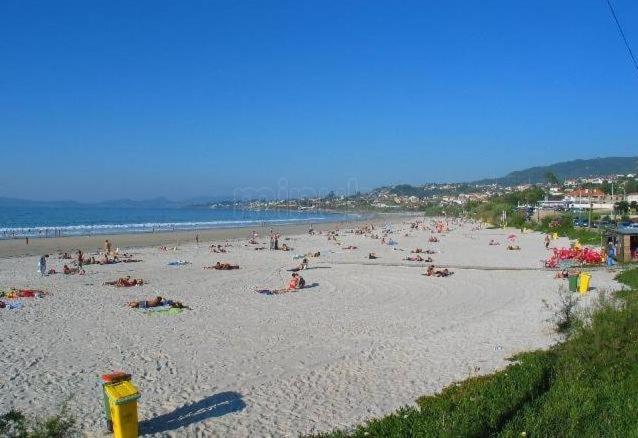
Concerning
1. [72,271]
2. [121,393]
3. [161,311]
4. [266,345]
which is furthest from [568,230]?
[121,393]

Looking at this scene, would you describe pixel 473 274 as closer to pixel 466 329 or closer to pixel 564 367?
pixel 466 329

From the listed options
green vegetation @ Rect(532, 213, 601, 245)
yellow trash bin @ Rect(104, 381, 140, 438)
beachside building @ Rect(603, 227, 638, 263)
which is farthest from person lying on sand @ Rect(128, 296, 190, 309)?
green vegetation @ Rect(532, 213, 601, 245)

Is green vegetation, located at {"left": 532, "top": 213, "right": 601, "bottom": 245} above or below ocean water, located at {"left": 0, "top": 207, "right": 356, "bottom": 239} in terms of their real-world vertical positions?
below

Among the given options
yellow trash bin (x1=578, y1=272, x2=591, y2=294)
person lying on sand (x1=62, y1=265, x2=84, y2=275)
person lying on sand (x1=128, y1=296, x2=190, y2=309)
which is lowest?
yellow trash bin (x1=578, y1=272, x2=591, y2=294)

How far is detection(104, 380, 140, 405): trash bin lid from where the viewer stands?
5.86 meters

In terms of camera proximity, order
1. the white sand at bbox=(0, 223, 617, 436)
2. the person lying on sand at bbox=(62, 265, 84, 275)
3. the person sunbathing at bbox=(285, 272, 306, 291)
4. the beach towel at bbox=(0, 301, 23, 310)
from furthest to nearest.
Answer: the person lying on sand at bbox=(62, 265, 84, 275) < the person sunbathing at bbox=(285, 272, 306, 291) < the beach towel at bbox=(0, 301, 23, 310) < the white sand at bbox=(0, 223, 617, 436)

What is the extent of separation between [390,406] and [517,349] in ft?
12.2

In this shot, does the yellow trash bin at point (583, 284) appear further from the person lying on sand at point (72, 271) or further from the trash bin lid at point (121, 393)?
the person lying on sand at point (72, 271)

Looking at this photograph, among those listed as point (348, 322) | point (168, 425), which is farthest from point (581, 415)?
point (348, 322)

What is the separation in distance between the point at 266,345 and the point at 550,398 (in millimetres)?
5402

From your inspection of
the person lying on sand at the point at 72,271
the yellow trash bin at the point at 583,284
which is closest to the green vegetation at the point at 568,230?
the yellow trash bin at the point at 583,284

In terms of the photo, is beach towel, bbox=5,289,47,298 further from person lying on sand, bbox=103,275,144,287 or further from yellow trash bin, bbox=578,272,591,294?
yellow trash bin, bbox=578,272,591,294

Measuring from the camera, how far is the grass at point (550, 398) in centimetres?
567

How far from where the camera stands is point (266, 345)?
10.4 metres
